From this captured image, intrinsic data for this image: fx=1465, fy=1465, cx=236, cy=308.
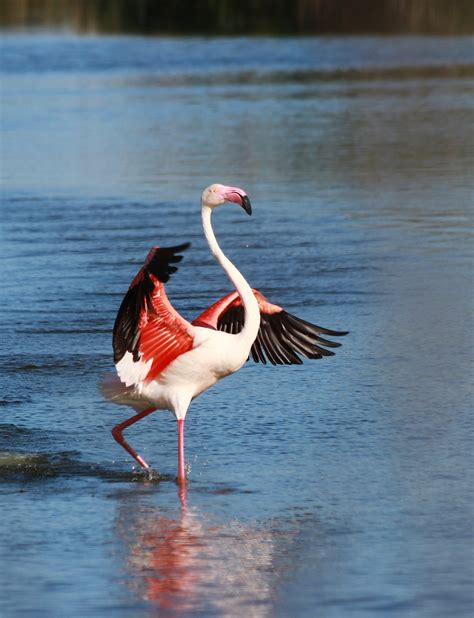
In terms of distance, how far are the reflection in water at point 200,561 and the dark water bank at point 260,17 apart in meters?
35.2

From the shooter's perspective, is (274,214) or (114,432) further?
(274,214)

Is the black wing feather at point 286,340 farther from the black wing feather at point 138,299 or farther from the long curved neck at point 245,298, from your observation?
the black wing feather at point 138,299

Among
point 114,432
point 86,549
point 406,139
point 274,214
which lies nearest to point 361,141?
point 406,139

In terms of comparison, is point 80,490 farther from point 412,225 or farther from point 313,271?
point 412,225

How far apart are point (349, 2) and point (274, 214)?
122ft

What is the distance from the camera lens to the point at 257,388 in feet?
28.8

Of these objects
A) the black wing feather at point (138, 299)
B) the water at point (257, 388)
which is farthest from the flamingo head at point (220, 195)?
the water at point (257, 388)

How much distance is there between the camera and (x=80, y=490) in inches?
279

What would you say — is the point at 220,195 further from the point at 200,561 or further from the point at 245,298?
the point at 200,561

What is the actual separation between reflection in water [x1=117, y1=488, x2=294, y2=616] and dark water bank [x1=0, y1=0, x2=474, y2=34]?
35.2 metres

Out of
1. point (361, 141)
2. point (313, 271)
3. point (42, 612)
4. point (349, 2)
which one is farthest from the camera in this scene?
point (349, 2)

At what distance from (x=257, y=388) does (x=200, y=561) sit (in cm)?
276

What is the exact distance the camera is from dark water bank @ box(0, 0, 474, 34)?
1725 inches

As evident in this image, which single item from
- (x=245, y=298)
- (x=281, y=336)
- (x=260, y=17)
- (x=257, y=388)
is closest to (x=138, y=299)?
(x=245, y=298)
